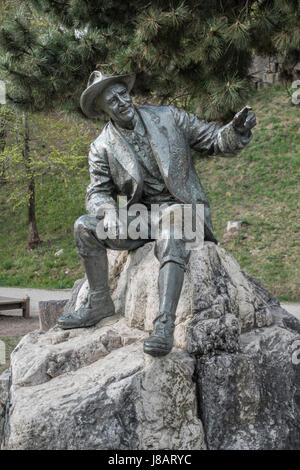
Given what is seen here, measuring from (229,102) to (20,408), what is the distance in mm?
3717

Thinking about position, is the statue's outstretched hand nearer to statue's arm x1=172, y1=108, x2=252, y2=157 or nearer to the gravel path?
statue's arm x1=172, y1=108, x2=252, y2=157

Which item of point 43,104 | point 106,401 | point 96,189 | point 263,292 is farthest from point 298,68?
point 106,401

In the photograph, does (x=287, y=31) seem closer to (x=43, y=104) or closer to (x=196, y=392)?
(x=43, y=104)

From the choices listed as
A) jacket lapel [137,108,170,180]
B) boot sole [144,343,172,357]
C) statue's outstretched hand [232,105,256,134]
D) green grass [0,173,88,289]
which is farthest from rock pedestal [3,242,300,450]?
green grass [0,173,88,289]

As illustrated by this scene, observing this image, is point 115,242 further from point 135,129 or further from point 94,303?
point 135,129

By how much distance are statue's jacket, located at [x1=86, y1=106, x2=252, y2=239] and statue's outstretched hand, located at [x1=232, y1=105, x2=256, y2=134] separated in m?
0.04

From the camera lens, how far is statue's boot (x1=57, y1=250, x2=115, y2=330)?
335 cm

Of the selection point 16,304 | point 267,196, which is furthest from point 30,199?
point 267,196

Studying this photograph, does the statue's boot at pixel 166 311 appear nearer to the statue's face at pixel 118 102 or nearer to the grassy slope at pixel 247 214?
the statue's face at pixel 118 102

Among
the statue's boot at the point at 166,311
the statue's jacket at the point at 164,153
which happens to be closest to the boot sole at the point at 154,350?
the statue's boot at the point at 166,311

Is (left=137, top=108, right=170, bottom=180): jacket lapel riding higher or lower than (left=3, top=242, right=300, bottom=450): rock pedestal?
higher

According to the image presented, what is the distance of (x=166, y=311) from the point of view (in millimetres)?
2777

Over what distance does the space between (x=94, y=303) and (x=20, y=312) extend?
671 centimetres

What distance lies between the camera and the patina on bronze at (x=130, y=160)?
331 cm
